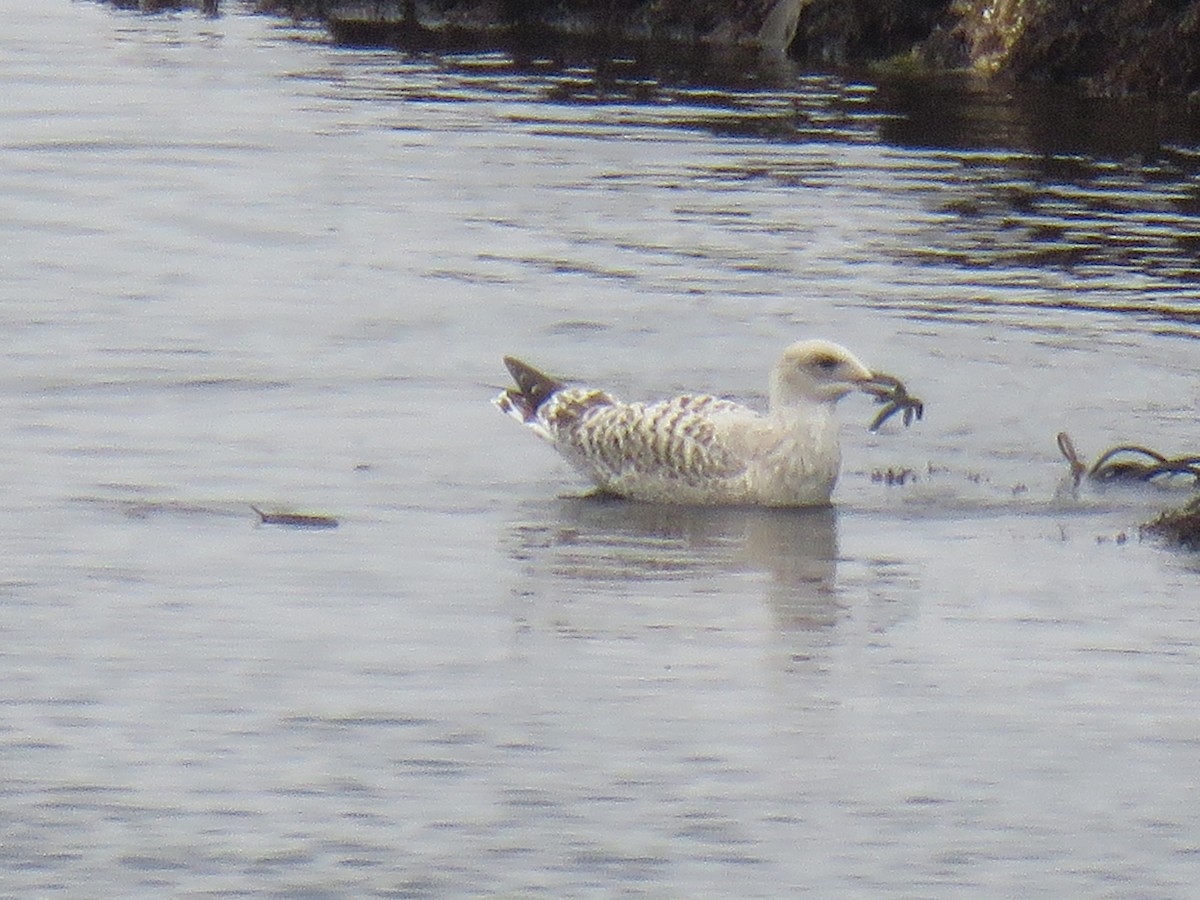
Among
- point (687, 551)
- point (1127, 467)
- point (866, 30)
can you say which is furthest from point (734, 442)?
point (866, 30)

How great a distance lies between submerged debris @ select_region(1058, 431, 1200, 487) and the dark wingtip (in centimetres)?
227

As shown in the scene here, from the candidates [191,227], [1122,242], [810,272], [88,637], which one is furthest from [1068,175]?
[88,637]

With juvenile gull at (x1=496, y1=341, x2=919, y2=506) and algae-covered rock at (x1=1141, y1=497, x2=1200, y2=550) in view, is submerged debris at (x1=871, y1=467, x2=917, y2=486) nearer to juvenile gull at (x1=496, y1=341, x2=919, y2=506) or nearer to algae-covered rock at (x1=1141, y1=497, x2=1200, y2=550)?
juvenile gull at (x1=496, y1=341, x2=919, y2=506)

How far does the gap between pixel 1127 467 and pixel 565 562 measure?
2930 millimetres

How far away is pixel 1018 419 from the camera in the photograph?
14.2 m

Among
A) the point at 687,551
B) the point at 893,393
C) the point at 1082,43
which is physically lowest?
the point at 687,551

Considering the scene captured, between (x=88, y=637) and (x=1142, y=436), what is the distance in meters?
6.19

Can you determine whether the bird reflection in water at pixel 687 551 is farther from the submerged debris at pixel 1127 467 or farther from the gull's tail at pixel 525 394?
the submerged debris at pixel 1127 467

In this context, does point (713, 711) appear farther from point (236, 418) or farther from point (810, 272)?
point (810, 272)

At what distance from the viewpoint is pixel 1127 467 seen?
12.5 m

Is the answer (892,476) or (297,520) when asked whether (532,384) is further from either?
(297,520)

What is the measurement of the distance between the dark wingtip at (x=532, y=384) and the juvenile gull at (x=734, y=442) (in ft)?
1.54

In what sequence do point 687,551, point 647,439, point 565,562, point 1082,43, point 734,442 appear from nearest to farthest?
1. point 565,562
2. point 687,551
3. point 734,442
4. point 647,439
5. point 1082,43

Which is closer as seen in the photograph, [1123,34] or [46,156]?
[46,156]
